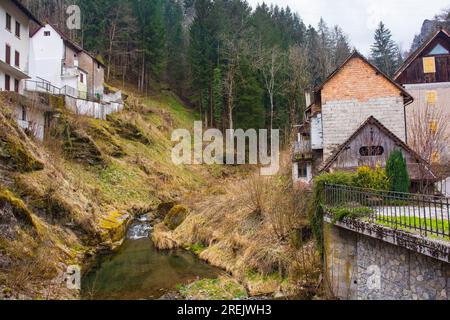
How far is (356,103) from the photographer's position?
2233 centimetres

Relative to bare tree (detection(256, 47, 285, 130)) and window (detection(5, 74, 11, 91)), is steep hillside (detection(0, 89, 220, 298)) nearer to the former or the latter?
window (detection(5, 74, 11, 91))

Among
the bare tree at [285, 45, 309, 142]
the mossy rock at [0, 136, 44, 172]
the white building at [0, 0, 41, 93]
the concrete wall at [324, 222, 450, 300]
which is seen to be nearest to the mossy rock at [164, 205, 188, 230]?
the mossy rock at [0, 136, 44, 172]

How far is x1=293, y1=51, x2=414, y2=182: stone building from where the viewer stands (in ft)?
71.5

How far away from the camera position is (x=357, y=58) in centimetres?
2227

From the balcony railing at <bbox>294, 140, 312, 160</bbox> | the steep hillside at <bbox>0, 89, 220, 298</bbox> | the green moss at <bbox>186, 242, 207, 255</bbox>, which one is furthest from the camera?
the balcony railing at <bbox>294, 140, 312, 160</bbox>

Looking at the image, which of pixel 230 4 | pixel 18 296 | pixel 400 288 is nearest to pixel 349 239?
pixel 400 288

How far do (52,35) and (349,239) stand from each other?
125 feet

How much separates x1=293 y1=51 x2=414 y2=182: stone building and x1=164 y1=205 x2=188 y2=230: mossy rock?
360 inches

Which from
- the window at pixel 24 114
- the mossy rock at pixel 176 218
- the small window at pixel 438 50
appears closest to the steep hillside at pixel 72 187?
the window at pixel 24 114

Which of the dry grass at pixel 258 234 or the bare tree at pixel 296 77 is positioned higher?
the bare tree at pixel 296 77

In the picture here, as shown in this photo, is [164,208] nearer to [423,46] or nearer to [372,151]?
[372,151]

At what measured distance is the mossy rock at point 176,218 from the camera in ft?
71.6

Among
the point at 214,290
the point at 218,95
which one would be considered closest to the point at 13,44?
the point at 218,95

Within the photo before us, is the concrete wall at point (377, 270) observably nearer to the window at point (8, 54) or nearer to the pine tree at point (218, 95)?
the window at point (8, 54)
